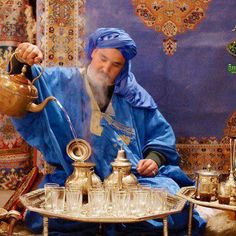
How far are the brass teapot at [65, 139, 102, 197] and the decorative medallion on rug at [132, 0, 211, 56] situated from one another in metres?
1.16

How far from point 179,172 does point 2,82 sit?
1214mm

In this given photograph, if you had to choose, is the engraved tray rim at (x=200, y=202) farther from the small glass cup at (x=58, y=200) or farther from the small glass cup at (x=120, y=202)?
the small glass cup at (x=58, y=200)

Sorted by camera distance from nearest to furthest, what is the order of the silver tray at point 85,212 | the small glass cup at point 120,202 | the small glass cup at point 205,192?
the silver tray at point 85,212
the small glass cup at point 120,202
the small glass cup at point 205,192

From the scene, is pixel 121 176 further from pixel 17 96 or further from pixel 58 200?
pixel 17 96

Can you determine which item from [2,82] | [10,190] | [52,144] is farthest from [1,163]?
[2,82]

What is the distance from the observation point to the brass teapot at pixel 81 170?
2842mm

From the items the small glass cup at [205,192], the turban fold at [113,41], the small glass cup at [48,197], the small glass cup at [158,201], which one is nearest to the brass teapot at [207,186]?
the small glass cup at [205,192]

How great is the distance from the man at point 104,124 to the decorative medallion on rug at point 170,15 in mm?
488

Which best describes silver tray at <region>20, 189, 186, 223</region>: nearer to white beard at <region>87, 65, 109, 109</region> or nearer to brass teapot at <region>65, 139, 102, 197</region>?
brass teapot at <region>65, 139, 102, 197</region>

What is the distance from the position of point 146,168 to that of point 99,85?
0.58m

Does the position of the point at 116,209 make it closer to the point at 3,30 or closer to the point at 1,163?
the point at 1,163

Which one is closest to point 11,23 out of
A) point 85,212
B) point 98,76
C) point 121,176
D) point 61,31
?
point 61,31

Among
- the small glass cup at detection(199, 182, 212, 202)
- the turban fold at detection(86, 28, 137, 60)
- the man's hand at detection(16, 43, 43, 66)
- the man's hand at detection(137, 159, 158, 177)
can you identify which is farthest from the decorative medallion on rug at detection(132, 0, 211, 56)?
the small glass cup at detection(199, 182, 212, 202)

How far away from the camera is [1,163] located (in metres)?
3.83
